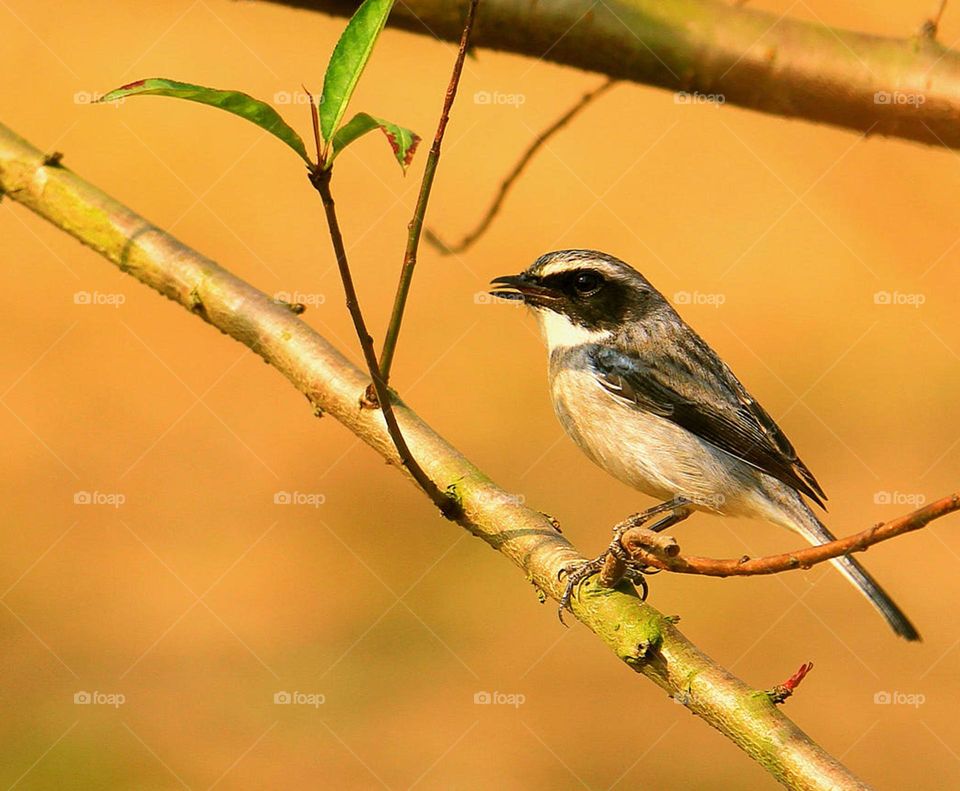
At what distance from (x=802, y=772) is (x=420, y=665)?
16.2 feet

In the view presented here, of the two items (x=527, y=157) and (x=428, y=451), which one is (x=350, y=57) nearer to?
(x=428, y=451)

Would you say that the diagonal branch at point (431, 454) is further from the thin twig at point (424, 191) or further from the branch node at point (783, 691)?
the thin twig at point (424, 191)

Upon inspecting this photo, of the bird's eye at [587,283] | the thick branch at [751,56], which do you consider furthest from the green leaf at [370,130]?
the bird's eye at [587,283]

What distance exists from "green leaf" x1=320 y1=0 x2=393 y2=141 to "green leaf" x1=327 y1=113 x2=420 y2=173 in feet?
0.15

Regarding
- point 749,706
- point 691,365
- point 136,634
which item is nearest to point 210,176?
point 136,634

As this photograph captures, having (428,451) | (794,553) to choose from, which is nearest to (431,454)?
(428,451)

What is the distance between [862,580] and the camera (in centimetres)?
423

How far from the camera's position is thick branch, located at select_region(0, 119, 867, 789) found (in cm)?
257

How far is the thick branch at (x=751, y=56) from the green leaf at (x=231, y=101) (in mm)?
1484

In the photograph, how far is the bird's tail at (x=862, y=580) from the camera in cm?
414

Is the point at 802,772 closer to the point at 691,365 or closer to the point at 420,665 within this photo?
the point at 691,365

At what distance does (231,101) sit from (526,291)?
7.06 ft

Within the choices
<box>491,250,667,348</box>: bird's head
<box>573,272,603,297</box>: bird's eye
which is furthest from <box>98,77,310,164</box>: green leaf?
<box>573,272,603,297</box>: bird's eye

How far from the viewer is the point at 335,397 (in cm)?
353
